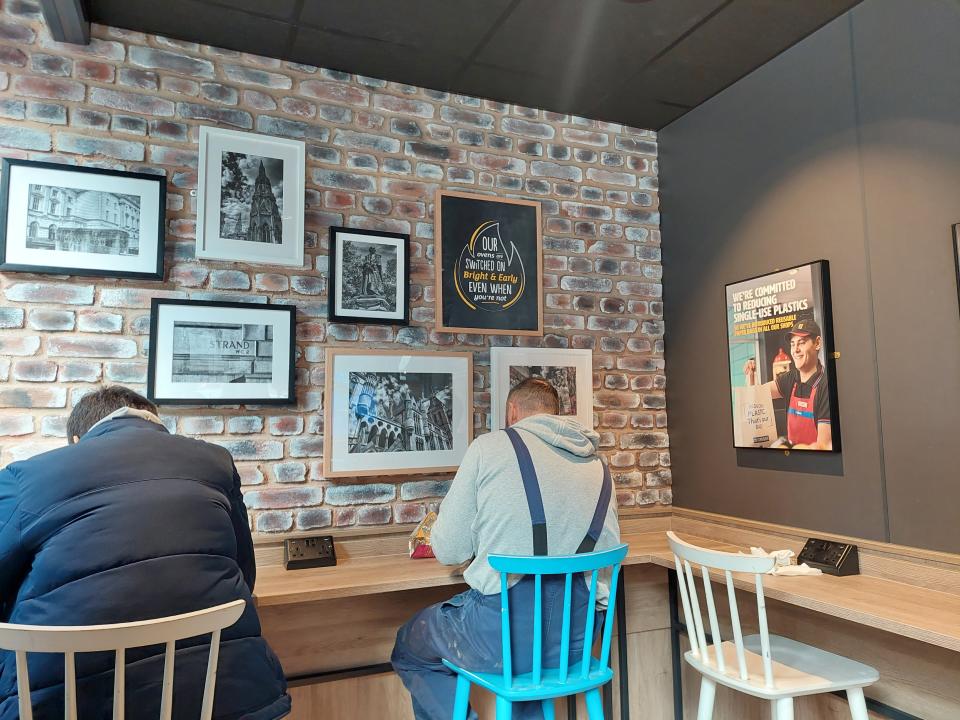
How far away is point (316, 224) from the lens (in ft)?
8.73

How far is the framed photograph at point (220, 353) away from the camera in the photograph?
2.37 meters

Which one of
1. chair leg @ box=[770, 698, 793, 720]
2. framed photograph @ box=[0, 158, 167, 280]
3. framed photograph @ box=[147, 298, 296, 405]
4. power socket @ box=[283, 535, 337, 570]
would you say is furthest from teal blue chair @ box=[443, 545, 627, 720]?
framed photograph @ box=[0, 158, 167, 280]

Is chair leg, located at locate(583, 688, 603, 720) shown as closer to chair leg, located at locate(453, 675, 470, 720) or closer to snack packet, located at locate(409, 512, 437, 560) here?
chair leg, located at locate(453, 675, 470, 720)

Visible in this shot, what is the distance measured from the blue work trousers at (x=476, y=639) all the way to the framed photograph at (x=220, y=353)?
99 cm

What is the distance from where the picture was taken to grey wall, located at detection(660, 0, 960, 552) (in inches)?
81.4

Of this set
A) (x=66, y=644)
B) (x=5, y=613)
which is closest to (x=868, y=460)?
(x=66, y=644)

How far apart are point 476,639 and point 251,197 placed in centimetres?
178

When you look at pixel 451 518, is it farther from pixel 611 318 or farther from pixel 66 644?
pixel 611 318

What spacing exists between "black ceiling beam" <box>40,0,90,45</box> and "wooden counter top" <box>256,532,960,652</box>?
1.94 meters

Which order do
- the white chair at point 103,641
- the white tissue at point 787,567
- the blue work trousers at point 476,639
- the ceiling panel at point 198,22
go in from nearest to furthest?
the white chair at point 103,641
the blue work trousers at point 476,639
the white tissue at point 787,567
the ceiling panel at point 198,22

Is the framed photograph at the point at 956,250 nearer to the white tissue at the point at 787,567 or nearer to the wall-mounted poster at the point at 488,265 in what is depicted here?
the white tissue at the point at 787,567

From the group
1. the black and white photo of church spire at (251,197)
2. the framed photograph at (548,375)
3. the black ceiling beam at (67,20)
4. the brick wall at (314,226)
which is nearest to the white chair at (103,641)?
the brick wall at (314,226)

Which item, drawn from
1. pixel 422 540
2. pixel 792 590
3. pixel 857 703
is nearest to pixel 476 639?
pixel 422 540

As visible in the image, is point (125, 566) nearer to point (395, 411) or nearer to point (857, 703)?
point (395, 411)
